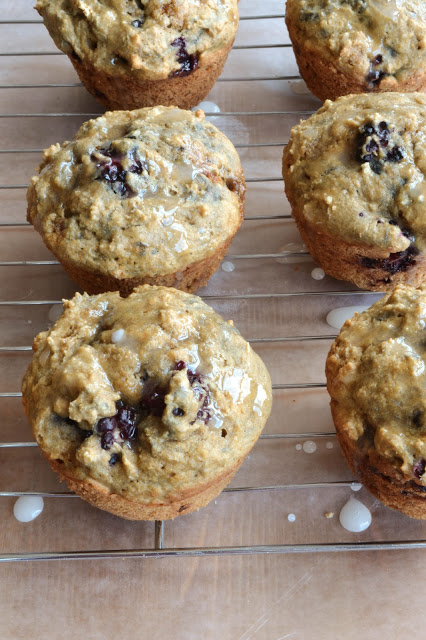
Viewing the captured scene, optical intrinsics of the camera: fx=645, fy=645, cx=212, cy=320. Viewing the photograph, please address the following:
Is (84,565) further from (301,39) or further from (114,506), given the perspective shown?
(301,39)

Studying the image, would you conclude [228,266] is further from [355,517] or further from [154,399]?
[355,517]

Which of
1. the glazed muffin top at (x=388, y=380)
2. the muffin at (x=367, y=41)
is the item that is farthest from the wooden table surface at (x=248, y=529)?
the muffin at (x=367, y=41)

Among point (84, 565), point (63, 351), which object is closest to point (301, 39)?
point (63, 351)

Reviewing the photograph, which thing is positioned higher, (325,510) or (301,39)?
(301,39)

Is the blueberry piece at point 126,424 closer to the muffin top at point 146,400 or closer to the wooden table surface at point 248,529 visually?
the muffin top at point 146,400

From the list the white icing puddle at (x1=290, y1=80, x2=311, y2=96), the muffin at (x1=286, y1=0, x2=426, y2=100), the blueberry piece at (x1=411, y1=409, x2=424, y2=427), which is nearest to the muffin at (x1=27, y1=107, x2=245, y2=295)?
the muffin at (x1=286, y1=0, x2=426, y2=100)

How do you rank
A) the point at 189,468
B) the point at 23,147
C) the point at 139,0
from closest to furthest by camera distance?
1. the point at 189,468
2. the point at 139,0
3. the point at 23,147

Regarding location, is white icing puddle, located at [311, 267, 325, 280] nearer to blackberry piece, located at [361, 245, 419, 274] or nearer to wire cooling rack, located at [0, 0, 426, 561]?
wire cooling rack, located at [0, 0, 426, 561]
